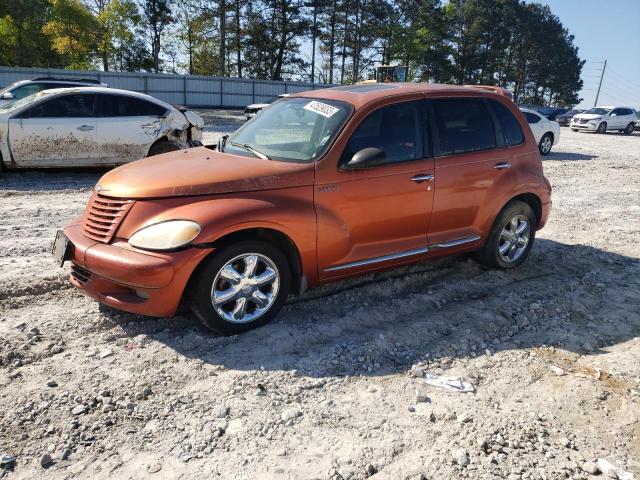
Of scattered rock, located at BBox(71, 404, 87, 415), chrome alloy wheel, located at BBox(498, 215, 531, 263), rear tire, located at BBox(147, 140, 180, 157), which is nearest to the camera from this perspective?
scattered rock, located at BBox(71, 404, 87, 415)

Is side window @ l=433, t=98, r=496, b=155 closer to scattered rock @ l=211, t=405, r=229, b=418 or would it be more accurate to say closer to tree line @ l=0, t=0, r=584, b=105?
scattered rock @ l=211, t=405, r=229, b=418

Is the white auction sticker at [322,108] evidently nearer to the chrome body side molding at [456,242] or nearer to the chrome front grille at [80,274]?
the chrome body side molding at [456,242]

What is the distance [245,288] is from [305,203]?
31.6 inches

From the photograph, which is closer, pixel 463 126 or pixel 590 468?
pixel 590 468

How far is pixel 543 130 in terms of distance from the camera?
16.5 m

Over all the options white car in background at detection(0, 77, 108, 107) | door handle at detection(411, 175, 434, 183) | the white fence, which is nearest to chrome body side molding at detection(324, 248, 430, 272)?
door handle at detection(411, 175, 434, 183)

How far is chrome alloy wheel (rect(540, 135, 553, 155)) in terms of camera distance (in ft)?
54.8

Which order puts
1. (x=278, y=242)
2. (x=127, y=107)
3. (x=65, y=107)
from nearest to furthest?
(x=278, y=242), (x=65, y=107), (x=127, y=107)

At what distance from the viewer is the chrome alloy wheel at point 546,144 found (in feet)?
54.8

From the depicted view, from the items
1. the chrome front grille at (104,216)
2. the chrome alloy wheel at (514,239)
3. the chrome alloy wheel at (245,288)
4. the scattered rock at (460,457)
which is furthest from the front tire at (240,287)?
the chrome alloy wheel at (514,239)

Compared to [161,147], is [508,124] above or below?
above

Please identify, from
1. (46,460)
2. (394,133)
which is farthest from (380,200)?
(46,460)

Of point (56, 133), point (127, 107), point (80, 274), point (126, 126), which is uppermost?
point (127, 107)

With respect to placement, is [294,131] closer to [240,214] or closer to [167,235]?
[240,214]
